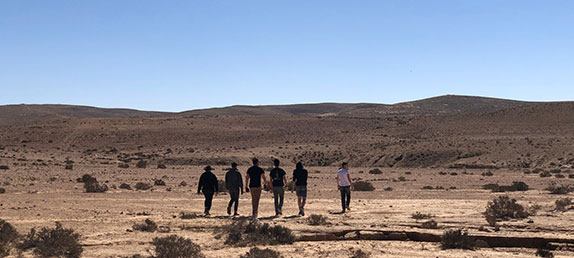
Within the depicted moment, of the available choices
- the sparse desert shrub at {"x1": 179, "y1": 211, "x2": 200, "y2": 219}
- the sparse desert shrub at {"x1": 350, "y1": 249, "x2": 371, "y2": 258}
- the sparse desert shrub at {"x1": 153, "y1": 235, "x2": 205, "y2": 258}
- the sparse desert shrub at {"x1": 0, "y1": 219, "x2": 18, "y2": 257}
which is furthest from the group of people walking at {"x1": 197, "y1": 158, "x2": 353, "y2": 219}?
the sparse desert shrub at {"x1": 0, "y1": 219, "x2": 18, "y2": 257}

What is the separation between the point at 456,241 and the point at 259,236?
4.05 meters

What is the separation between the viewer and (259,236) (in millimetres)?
14203

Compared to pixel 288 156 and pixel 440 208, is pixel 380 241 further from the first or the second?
pixel 288 156

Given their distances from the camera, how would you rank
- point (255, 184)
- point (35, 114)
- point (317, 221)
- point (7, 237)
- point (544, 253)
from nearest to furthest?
point (544, 253) → point (7, 237) → point (317, 221) → point (255, 184) → point (35, 114)

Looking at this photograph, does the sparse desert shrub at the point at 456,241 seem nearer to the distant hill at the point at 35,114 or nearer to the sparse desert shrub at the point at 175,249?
the sparse desert shrub at the point at 175,249

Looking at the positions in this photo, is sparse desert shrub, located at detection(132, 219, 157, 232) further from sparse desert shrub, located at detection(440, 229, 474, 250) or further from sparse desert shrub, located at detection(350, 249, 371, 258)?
sparse desert shrub, located at detection(440, 229, 474, 250)

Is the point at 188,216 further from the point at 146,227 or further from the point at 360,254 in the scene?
the point at 360,254

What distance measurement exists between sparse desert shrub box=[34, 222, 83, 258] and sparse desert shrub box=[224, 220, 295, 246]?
119 inches

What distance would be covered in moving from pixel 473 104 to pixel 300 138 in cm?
9096

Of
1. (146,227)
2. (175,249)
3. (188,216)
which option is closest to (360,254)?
(175,249)

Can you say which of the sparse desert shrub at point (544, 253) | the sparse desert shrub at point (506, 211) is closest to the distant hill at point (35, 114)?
the sparse desert shrub at point (506, 211)

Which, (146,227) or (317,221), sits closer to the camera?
(146,227)

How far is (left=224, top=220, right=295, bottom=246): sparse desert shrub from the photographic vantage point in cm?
1385

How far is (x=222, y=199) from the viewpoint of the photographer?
24.3 m
